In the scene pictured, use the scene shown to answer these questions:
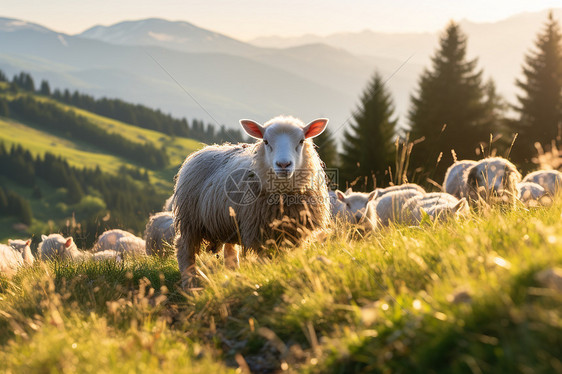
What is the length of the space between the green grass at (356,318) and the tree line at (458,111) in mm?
35315

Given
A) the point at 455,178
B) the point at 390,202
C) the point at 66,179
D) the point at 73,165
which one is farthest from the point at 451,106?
the point at 73,165

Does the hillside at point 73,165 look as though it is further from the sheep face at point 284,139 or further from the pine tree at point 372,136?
the sheep face at point 284,139

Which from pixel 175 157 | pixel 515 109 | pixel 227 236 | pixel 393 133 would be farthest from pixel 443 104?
pixel 175 157

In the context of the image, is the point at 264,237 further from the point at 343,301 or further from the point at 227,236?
the point at 343,301

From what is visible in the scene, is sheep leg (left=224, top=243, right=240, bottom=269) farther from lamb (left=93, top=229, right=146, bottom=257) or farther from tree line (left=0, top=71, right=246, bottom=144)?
tree line (left=0, top=71, right=246, bottom=144)

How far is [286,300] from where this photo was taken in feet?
12.2

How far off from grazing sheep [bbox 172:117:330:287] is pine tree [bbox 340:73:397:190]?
109ft

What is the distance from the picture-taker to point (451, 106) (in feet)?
137

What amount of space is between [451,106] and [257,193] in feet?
127

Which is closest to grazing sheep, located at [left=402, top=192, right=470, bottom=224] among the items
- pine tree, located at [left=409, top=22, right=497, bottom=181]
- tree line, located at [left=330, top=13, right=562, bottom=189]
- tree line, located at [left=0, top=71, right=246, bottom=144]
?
pine tree, located at [left=409, top=22, right=497, bottom=181]

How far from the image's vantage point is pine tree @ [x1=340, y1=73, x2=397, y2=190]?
4116 centimetres

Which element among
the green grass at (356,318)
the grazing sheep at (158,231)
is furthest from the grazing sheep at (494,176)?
the grazing sheep at (158,231)

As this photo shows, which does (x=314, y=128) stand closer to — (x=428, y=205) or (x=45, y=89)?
(x=428, y=205)

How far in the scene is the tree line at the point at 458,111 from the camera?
132ft
